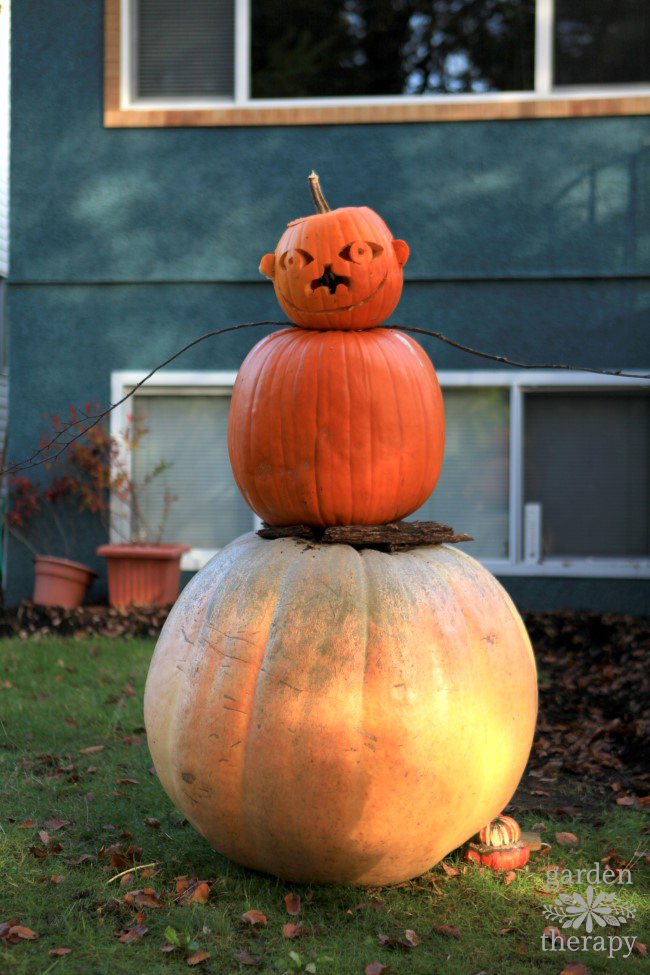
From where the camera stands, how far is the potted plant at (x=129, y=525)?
8.09 metres

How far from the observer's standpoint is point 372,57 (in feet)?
28.0

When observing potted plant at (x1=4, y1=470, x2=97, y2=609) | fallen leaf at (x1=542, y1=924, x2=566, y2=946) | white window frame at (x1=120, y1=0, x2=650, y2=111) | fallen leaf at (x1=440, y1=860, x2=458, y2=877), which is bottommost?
fallen leaf at (x1=440, y1=860, x2=458, y2=877)

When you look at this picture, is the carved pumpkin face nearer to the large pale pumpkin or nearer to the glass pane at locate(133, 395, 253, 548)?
the large pale pumpkin

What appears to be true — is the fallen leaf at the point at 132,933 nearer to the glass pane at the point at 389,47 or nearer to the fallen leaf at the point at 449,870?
the fallen leaf at the point at 449,870

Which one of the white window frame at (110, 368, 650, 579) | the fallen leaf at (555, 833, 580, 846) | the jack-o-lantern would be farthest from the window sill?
the fallen leaf at (555, 833, 580, 846)

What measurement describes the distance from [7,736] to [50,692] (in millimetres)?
869

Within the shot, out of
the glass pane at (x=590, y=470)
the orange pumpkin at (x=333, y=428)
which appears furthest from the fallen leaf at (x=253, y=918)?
the glass pane at (x=590, y=470)

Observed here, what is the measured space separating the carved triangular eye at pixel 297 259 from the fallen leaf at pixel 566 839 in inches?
90.5

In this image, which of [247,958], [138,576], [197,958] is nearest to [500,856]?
[247,958]

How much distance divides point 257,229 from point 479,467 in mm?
2805

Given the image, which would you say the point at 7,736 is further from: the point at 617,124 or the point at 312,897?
the point at 617,124

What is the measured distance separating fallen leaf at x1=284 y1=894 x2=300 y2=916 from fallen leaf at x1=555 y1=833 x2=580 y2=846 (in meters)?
1.12

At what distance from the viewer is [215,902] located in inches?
122

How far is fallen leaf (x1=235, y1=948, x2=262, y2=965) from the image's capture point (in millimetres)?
2719
